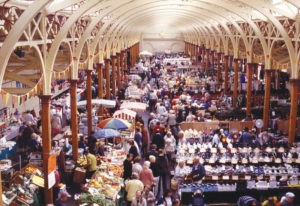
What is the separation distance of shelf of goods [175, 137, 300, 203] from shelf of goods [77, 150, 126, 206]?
1809 millimetres

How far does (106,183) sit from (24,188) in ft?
6.70

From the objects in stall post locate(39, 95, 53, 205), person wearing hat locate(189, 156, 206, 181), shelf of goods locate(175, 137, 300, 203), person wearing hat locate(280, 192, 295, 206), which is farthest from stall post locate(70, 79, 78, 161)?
person wearing hat locate(280, 192, 295, 206)

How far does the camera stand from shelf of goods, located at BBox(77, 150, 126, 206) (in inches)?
402

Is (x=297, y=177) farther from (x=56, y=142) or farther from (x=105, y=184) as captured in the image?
(x=56, y=142)

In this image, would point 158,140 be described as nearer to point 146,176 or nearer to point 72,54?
point 146,176

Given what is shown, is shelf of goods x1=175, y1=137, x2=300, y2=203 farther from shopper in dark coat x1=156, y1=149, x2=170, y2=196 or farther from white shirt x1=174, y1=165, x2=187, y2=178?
shopper in dark coat x1=156, y1=149, x2=170, y2=196

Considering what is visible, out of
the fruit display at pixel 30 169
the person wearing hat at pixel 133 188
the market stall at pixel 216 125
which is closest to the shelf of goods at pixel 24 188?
the fruit display at pixel 30 169

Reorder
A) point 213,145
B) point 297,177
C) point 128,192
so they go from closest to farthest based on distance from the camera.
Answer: point 128,192 < point 297,177 < point 213,145

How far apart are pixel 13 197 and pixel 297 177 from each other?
7.58 metres

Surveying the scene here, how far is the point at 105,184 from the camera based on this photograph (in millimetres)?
11570

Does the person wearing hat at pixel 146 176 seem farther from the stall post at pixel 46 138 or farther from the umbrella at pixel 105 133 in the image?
the umbrella at pixel 105 133

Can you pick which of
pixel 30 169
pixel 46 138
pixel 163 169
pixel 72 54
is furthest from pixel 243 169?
pixel 72 54

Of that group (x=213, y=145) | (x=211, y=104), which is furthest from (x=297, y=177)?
(x=211, y=104)

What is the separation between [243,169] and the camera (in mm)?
13109
